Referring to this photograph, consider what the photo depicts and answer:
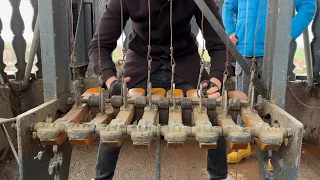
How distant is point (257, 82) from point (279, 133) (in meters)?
0.42

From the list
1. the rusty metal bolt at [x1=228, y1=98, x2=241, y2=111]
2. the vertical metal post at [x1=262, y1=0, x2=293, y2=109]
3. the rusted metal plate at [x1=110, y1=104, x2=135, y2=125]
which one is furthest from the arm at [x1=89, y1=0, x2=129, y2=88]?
the vertical metal post at [x1=262, y1=0, x2=293, y2=109]

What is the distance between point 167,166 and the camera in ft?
9.72

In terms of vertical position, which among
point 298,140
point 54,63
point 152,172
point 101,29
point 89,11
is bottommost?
point 152,172

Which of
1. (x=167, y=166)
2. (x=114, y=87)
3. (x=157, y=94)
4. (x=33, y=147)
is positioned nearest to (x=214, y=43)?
(x=157, y=94)

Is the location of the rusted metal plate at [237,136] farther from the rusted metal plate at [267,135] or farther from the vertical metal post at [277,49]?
the vertical metal post at [277,49]

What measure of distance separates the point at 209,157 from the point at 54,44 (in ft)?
3.46

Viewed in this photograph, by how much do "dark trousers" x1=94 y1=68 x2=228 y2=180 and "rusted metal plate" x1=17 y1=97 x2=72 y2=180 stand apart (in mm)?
336

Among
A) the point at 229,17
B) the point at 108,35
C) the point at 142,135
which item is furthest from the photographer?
the point at 229,17

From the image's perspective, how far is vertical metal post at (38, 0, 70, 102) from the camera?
1.48m

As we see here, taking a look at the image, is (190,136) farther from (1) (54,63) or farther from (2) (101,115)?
(1) (54,63)

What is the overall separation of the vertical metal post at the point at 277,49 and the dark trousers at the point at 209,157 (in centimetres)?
49

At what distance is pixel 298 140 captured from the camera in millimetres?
1135

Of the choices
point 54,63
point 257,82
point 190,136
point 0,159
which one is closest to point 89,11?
point 0,159

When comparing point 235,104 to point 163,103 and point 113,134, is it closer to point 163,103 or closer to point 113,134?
point 163,103
